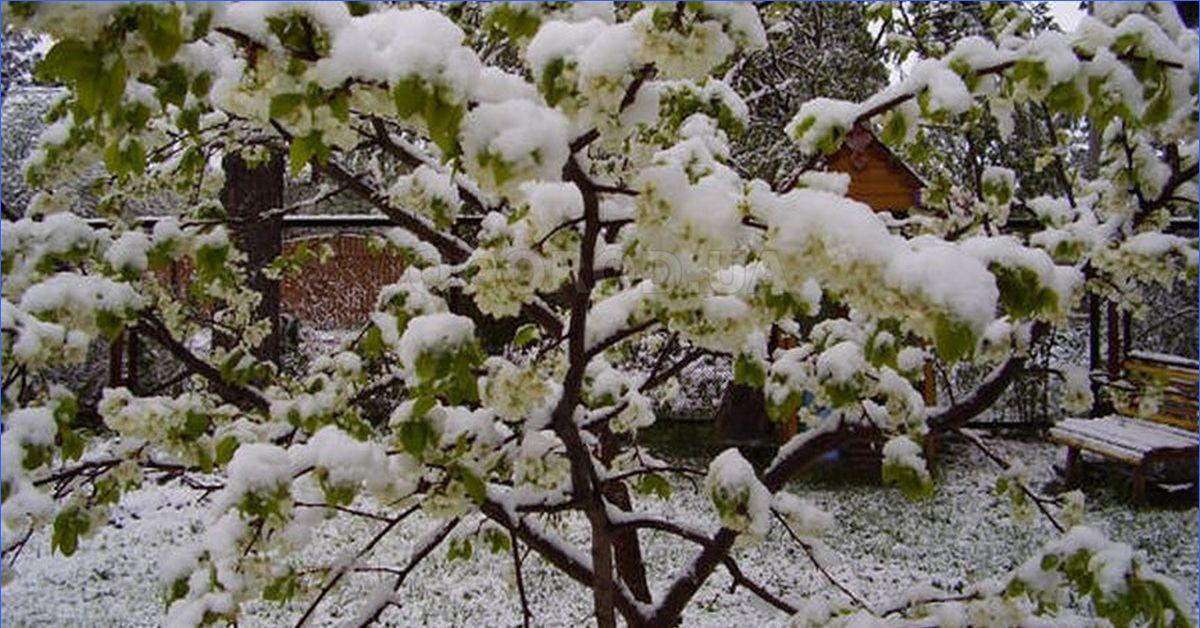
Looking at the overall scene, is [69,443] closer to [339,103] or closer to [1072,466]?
[339,103]

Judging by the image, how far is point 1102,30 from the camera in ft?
4.25

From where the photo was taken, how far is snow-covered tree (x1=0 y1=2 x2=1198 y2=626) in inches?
41.6

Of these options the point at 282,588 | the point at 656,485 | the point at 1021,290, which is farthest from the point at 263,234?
the point at 1021,290

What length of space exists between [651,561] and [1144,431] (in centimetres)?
311

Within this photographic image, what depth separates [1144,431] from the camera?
5707mm

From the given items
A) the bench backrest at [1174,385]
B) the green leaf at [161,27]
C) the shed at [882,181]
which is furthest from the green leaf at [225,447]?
the bench backrest at [1174,385]

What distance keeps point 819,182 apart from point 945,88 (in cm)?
40

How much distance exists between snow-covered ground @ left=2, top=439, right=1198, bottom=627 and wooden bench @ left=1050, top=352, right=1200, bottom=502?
0.94ft

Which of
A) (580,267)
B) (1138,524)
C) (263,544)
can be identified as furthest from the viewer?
(1138,524)

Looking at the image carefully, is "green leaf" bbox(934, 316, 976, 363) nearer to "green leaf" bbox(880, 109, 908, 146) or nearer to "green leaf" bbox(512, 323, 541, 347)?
"green leaf" bbox(880, 109, 908, 146)

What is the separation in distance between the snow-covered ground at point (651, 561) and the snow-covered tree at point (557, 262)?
5.75ft

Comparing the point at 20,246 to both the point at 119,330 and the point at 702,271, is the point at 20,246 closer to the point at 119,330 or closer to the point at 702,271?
the point at 119,330

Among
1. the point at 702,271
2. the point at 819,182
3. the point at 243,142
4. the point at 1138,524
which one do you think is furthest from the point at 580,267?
the point at 1138,524

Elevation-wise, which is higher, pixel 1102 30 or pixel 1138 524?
pixel 1102 30
